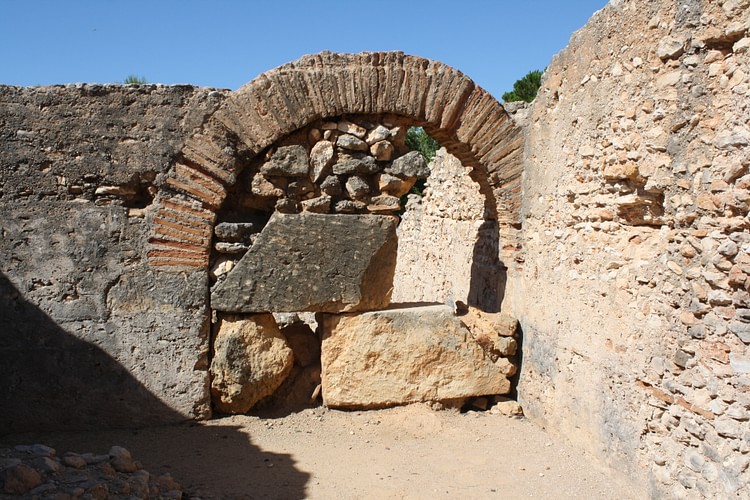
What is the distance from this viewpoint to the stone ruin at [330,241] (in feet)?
11.7

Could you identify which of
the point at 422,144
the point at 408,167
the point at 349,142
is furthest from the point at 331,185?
the point at 422,144

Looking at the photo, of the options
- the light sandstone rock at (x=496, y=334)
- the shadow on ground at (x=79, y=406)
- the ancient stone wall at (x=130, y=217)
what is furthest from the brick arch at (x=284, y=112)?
the light sandstone rock at (x=496, y=334)

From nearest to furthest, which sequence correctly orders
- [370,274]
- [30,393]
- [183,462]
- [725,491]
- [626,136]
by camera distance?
[725,491] < [626,136] < [183,462] < [30,393] < [370,274]

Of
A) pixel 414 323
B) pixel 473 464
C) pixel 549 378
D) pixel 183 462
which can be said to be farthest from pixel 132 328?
pixel 549 378

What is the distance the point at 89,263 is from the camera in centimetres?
441

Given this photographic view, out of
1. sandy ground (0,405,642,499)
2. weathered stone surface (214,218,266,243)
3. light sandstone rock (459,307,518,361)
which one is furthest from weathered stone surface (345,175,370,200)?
sandy ground (0,405,642,499)

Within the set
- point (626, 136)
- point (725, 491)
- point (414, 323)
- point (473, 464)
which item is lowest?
point (473, 464)

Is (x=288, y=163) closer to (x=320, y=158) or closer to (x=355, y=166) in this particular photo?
(x=320, y=158)

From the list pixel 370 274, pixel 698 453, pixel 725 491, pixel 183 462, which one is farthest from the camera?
pixel 370 274

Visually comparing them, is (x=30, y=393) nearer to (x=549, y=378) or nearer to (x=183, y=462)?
(x=183, y=462)

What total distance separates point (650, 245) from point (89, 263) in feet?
11.4

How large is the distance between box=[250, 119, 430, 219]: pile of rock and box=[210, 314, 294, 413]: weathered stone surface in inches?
34.0

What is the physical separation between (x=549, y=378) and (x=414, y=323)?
3.35 feet

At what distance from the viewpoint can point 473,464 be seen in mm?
4164
